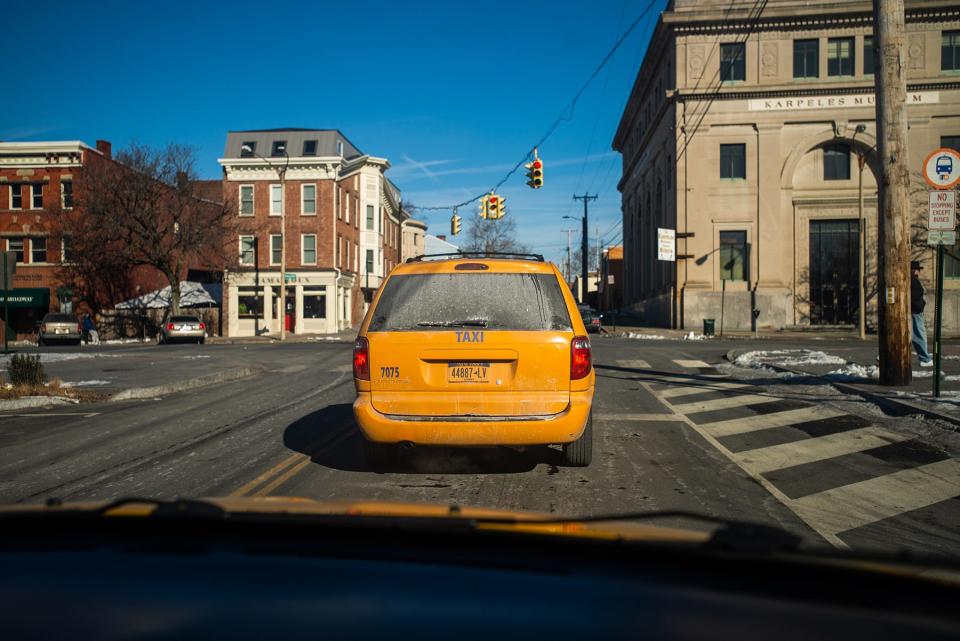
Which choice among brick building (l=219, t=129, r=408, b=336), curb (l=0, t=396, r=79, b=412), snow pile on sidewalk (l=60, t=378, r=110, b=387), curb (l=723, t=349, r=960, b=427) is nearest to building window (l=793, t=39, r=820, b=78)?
brick building (l=219, t=129, r=408, b=336)

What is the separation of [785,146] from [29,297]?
148 feet

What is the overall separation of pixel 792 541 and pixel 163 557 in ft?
5.83

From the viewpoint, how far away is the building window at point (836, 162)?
35656 mm

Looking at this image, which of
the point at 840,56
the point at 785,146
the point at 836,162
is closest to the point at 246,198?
the point at 785,146

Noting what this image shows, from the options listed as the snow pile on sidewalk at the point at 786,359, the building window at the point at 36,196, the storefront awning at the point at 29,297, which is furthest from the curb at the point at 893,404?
the building window at the point at 36,196

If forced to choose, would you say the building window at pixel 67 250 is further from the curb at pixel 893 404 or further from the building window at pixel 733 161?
the curb at pixel 893 404

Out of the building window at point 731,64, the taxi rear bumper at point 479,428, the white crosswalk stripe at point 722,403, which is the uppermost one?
the building window at point 731,64

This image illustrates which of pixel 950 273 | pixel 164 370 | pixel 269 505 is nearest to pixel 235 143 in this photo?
pixel 164 370

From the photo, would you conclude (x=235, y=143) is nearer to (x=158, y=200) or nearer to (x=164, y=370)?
(x=158, y=200)

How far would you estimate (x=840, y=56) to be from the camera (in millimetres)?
35281

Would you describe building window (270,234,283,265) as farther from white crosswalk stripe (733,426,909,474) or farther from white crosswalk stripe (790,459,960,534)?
white crosswalk stripe (790,459,960,534)

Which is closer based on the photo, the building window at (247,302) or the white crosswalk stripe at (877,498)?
the white crosswalk stripe at (877,498)

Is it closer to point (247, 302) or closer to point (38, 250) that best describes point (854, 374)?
point (247, 302)

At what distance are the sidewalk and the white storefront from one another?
31399 mm
